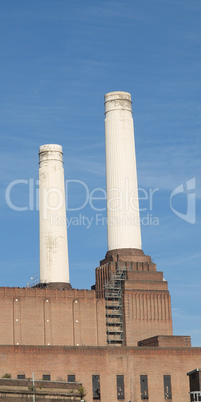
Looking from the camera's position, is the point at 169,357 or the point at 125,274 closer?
the point at 169,357

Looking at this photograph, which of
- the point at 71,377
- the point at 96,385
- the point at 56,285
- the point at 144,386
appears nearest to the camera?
the point at 71,377

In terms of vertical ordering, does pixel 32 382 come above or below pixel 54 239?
below

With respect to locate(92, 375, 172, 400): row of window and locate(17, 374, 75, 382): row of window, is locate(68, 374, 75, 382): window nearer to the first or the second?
locate(17, 374, 75, 382): row of window

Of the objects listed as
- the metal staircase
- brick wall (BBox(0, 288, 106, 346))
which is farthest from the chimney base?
the metal staircase

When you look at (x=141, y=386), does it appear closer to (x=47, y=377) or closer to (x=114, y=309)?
(x=47, y=377)

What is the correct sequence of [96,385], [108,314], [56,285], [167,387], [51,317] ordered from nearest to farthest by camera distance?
[96,385] → [167,387] → [51,317] → [108,314] → [56,285]

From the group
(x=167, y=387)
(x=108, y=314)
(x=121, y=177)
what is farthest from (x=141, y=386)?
(x=121, y=177)

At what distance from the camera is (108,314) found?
4117 inches

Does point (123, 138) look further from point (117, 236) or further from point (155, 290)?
point (155, 290)

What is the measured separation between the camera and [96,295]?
10612cm

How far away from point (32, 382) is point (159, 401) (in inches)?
733

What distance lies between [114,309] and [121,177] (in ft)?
53.8

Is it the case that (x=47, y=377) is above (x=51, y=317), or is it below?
below

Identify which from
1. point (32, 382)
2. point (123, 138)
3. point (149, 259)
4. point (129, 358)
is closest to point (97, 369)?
point (129, 358)
